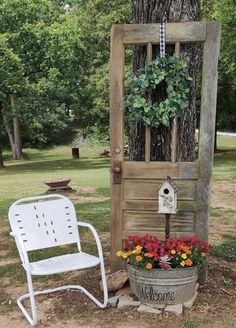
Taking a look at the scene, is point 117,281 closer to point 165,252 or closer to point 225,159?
point 165,252

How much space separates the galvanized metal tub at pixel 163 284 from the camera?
142 inches

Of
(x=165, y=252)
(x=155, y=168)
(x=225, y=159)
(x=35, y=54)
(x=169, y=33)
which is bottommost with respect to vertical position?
(x=225, y=159)

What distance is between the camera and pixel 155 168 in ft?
13.4

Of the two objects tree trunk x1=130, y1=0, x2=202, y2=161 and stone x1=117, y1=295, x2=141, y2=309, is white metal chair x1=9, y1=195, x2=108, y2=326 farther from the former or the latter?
tree trunk x1=130, y1=0, x2=202, y2=161

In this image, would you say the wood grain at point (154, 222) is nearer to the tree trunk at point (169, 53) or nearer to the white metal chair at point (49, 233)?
the white metal chair at point (49, 233)

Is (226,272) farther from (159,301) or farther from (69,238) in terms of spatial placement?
→ (69,238)

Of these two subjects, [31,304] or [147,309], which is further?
[147,309]

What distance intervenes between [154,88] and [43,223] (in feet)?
4.82

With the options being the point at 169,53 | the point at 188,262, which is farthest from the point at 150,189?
the point at 169,53

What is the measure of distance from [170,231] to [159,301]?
67 cm

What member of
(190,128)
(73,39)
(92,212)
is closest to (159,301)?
(190,128)

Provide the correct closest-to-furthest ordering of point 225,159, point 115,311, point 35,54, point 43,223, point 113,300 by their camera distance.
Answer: point 115,311, point 113,300, point 43,223, point 35,54, point 225,159

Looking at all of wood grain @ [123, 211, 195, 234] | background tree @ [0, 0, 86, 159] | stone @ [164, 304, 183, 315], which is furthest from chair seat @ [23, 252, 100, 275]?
background tree @ [0, 0, 86, 159]

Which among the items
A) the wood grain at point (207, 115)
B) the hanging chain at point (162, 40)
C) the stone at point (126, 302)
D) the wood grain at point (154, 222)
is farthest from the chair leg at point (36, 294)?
the hanging chain at point (162, 40)
